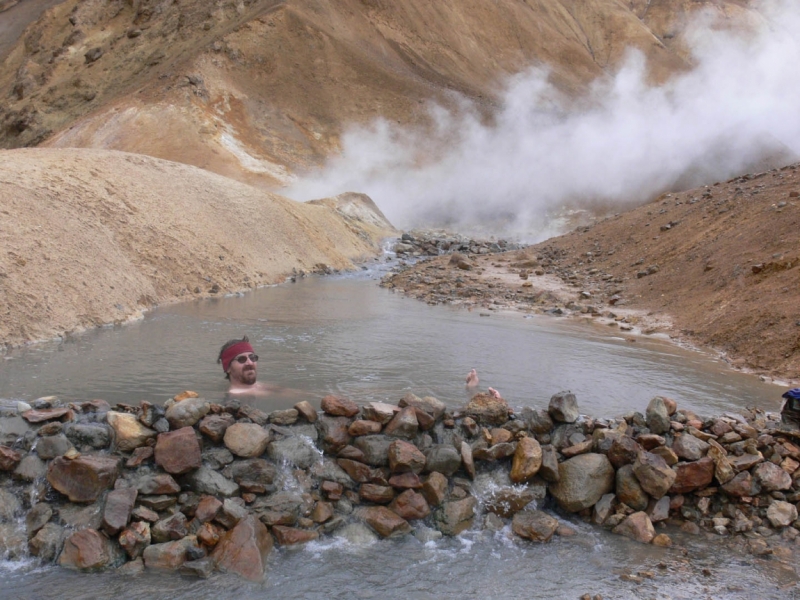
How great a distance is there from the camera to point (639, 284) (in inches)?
668

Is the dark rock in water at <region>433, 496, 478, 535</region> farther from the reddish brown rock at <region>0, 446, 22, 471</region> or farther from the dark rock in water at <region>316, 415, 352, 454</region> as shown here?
the reddish brown rock at <region>0, 446, 22, 471</region>

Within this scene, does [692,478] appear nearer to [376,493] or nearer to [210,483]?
[376,493]

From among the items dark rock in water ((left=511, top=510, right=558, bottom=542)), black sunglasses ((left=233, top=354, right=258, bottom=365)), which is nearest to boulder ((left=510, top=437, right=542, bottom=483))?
dark rock in water ((left=511, top=510, right=558, bottom=542))

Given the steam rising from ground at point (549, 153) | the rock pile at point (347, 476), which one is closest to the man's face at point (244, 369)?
the rock pile at point (347, 476)

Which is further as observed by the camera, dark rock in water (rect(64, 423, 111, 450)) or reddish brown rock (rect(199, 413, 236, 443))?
reddish brown rock (rect(199, 413, 236, 443))

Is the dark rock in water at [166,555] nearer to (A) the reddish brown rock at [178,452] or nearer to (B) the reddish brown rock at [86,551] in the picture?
(B) the reddish brown rock at [86,551]

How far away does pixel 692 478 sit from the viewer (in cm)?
606

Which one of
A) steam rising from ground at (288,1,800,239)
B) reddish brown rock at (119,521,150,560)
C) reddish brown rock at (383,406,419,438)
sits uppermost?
steam rising from ground at (288,1,800,239)

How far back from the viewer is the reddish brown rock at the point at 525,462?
241 inches

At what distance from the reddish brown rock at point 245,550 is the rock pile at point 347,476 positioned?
0.01 metres

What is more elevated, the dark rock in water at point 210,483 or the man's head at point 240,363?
the man's head at point 240,363

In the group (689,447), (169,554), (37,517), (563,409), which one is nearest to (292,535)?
(169,554)

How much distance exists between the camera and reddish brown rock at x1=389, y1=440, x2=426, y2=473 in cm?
591

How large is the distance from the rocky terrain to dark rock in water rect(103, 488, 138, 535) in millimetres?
8337
